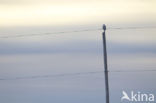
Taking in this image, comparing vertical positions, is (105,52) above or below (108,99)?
above

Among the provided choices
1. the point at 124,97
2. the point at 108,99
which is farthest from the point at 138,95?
the point at 108,99

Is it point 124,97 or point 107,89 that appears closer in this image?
point 107,89

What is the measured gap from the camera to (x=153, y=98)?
44.1ft

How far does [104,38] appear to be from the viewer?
10.7 meters

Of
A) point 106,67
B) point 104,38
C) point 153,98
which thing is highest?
point 104,38

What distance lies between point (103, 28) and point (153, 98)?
12.9ft

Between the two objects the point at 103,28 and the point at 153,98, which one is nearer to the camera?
the point at 103,28

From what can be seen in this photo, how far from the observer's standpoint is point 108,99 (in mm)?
10469

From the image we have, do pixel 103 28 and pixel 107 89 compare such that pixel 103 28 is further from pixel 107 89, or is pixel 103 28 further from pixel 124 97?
pixel 124 97

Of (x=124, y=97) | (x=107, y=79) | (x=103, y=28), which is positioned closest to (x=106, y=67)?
(x=107, y=79)

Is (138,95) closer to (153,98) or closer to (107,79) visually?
(153,98)

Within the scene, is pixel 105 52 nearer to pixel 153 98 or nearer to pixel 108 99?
pixel 108 99

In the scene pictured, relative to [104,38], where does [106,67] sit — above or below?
below

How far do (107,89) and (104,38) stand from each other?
136 centimetres
